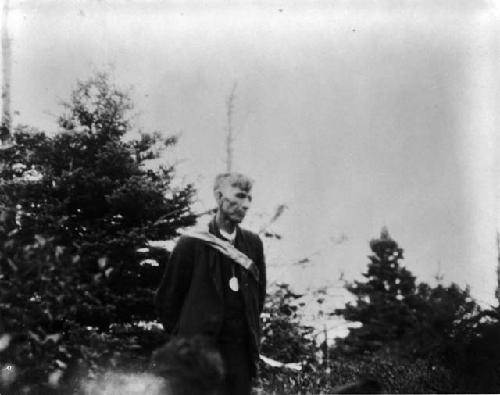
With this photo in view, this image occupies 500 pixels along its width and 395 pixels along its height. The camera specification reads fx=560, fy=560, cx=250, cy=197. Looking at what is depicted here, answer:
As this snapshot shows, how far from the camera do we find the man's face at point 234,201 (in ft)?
11.2

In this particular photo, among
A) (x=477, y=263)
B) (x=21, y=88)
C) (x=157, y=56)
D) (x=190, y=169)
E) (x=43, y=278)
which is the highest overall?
(x=157, y=56)

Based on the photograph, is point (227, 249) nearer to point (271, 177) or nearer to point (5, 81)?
point (271, 177)

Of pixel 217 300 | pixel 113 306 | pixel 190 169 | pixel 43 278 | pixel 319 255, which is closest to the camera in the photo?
pixel 217 300

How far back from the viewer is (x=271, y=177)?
500 cm

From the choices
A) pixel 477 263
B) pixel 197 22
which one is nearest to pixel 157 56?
pixel 197 22

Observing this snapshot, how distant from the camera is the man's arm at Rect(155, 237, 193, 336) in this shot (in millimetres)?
3385

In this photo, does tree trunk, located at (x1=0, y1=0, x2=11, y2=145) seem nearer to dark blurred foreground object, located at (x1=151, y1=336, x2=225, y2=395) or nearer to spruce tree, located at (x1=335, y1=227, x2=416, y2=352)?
dark blurred foreground object, located at (x1=151, y1=336, x2=225, y2=395)

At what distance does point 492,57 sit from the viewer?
4.73 m

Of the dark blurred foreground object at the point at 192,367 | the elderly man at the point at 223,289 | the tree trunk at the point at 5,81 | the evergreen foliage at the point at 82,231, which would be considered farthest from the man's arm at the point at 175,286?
the tree trunk at the point at 5,81

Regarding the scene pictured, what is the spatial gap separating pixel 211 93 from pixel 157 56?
0.54 metres

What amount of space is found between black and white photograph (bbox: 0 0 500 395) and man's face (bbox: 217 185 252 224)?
1.17 metres

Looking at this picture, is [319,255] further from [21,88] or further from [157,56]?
[21,88]

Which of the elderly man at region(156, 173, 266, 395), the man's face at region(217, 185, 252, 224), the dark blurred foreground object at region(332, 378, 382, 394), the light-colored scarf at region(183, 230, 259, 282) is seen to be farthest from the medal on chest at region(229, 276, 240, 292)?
the dark blurred foreground object at region(332, 378, 382, 394)

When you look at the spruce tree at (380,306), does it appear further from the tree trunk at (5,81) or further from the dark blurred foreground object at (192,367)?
the tree trunk at (5,81)
